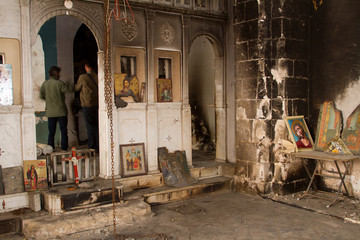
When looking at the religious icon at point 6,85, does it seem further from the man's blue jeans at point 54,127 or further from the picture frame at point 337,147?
the picture frame at point 337,147

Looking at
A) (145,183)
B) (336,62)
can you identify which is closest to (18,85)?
(145,183)

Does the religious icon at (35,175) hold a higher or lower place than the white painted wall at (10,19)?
lower

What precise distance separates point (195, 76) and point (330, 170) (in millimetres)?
5297

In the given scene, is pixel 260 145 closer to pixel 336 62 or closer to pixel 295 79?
pixel 295 79

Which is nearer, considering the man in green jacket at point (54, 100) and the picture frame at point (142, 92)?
the picture frame at point (142, 92)

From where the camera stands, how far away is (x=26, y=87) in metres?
5.89

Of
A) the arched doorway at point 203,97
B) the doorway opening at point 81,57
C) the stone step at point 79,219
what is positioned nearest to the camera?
→ the stone step at point 79,219

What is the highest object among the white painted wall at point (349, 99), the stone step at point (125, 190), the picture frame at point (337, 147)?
the white painted wall at point (349, 99)

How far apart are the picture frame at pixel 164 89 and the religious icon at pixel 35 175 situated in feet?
8.72

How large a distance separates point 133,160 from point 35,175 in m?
1.83

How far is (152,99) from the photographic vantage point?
7207 millimetres

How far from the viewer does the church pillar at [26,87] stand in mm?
5848

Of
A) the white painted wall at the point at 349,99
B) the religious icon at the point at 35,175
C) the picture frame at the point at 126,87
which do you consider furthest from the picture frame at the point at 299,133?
the religious icon at the point at 35,175

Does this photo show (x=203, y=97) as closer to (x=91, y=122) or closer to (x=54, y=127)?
(x=91, y=122)
